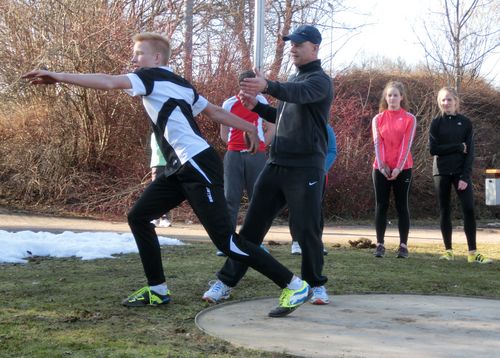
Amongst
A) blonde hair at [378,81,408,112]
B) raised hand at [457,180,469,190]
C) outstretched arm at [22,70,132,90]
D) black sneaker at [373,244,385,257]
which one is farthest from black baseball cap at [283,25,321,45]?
black sneaker at [373,244,385,257]

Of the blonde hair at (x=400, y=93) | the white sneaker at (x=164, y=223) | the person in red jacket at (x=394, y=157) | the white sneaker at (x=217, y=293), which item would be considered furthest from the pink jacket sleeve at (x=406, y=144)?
the white sneaker at (x=164, y=223)

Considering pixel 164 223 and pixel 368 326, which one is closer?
pixel 368 326

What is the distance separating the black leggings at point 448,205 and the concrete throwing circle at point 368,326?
269 cm

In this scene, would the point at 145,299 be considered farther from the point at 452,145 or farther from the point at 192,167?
the point at 452,145

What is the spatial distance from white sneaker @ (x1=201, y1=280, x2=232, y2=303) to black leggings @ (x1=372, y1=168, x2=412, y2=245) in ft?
11.5

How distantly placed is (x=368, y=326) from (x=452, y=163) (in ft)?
13.9

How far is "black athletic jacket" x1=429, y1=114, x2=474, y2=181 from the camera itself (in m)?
8.72

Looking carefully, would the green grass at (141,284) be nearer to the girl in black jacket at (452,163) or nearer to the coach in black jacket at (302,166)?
the girl in black jacket at (452,163)

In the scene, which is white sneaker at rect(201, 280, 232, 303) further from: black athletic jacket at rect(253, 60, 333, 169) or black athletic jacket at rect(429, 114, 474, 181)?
black athletic jacket at rect(429, 114, 474, 181)

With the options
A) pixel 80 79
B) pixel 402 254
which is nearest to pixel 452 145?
pixel 402 254

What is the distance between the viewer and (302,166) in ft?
18.2

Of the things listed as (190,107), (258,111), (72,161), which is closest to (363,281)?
(258,111)

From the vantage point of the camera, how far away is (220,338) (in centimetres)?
452

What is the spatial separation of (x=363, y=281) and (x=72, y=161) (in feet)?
35.0
